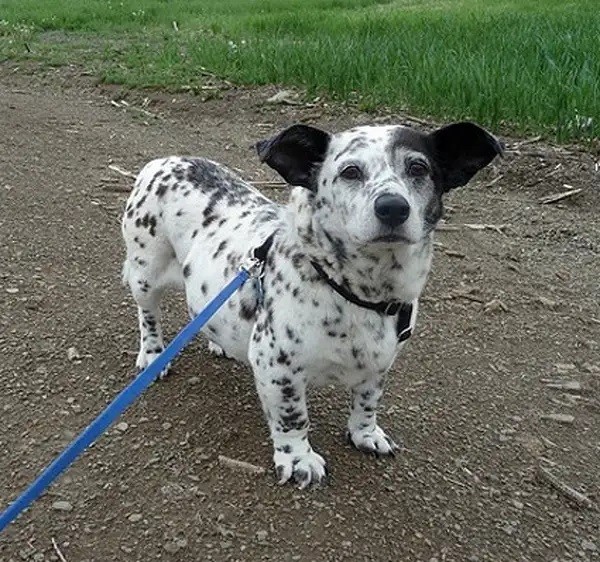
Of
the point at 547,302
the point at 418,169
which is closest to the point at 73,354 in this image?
the point at 418,169

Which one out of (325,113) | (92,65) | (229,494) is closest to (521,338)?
(229,494)

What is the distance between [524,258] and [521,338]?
929 mm

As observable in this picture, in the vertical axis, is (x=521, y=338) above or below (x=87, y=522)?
below

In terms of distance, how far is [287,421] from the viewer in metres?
3.00

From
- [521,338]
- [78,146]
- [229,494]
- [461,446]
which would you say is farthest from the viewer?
[78,146]

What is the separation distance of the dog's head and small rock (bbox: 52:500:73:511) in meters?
1.23

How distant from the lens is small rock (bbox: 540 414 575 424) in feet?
11.6

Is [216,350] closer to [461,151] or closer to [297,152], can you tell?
[297,152]

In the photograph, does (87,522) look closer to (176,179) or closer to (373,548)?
(373,548)

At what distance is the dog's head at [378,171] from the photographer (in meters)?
2.44

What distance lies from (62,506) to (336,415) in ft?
3.56

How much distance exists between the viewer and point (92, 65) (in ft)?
31.4

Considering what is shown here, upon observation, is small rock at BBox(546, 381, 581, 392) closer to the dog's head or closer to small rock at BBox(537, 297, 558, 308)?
Result: small rock at BBox(537, 297, 558, 308)

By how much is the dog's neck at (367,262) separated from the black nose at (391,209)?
0.73 feet
